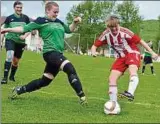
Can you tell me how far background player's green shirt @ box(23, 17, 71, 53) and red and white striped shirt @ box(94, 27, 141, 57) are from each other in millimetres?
830

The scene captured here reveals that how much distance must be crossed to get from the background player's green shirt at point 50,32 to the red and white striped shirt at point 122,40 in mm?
830

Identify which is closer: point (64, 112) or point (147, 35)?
point (64, 112)

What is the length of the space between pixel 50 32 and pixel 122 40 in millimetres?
1522

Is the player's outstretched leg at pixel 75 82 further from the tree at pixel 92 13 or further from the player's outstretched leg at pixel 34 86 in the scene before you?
the tree at pixel 92 13

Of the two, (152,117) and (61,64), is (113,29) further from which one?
(152,117)

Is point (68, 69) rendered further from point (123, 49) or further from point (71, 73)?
point (123, 49)

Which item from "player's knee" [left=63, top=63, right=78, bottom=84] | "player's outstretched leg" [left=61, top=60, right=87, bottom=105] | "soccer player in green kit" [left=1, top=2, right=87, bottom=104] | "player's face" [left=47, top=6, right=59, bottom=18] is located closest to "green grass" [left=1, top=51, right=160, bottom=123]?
"player's outstretched leg" [left=61, top=60, right=87, bottom=105]

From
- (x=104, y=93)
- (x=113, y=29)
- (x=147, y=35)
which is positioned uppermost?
(x=113, y=29)

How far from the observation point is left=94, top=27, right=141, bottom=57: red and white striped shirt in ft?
32.5

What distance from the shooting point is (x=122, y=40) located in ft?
32.7

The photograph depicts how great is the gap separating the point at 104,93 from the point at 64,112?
4201 mm

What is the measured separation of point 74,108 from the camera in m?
9.52

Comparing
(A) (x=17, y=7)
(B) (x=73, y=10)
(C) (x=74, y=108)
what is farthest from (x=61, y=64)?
(B) (x=73, y=10)

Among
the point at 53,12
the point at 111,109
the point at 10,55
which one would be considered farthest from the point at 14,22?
the point at 111,109
